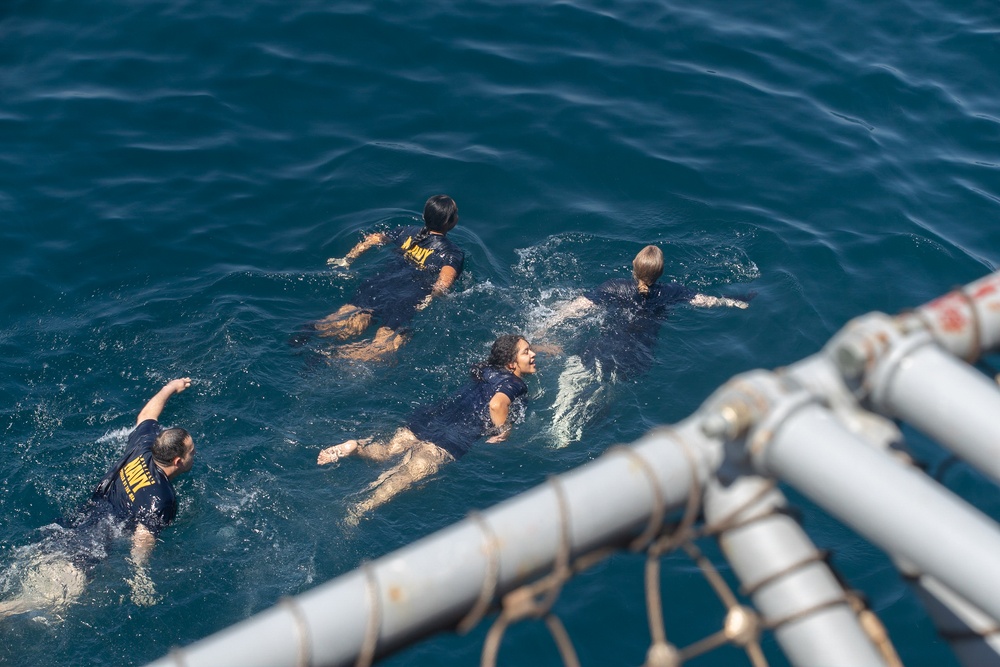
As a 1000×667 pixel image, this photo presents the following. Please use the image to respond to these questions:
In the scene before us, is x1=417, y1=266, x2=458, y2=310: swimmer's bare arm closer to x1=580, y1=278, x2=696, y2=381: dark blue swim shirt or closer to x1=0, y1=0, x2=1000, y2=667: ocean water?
x1=0, y1=0, x2=1000, y2=667: ocean water

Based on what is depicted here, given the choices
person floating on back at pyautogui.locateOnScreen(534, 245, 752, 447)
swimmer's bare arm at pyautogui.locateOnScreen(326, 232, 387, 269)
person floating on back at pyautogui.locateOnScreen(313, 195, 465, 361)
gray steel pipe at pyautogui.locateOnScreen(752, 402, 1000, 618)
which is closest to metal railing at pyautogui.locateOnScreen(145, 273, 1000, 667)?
gray steel pipe at pyautogui.locateOnScreen(752, 402, 1000, 618)

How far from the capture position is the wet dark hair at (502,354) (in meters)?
8.84

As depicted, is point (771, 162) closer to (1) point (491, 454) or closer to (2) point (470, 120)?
(2) point (470, 120)

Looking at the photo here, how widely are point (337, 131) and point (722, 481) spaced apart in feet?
34.7

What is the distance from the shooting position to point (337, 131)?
500 inches

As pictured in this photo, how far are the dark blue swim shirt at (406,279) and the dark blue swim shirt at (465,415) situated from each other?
1.40m

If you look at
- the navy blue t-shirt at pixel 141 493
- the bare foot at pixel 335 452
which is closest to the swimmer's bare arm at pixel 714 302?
the bare foot at pixel 335 452

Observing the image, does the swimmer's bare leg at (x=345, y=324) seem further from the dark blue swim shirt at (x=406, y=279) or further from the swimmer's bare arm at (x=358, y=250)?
the swimmer's bare arm at (x=358, y=250)

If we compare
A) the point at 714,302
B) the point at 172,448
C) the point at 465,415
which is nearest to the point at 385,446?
the point at 465,415

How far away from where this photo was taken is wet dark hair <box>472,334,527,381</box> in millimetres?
8836

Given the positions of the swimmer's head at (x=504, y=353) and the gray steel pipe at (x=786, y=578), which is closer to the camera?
the gray steel pipe at (x=786, y=578)

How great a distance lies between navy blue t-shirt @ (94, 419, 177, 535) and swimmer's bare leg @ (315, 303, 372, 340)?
2.45 meters

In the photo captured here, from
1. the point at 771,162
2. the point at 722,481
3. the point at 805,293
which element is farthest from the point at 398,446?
the point at 771,162

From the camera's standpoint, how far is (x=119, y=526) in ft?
25.1
